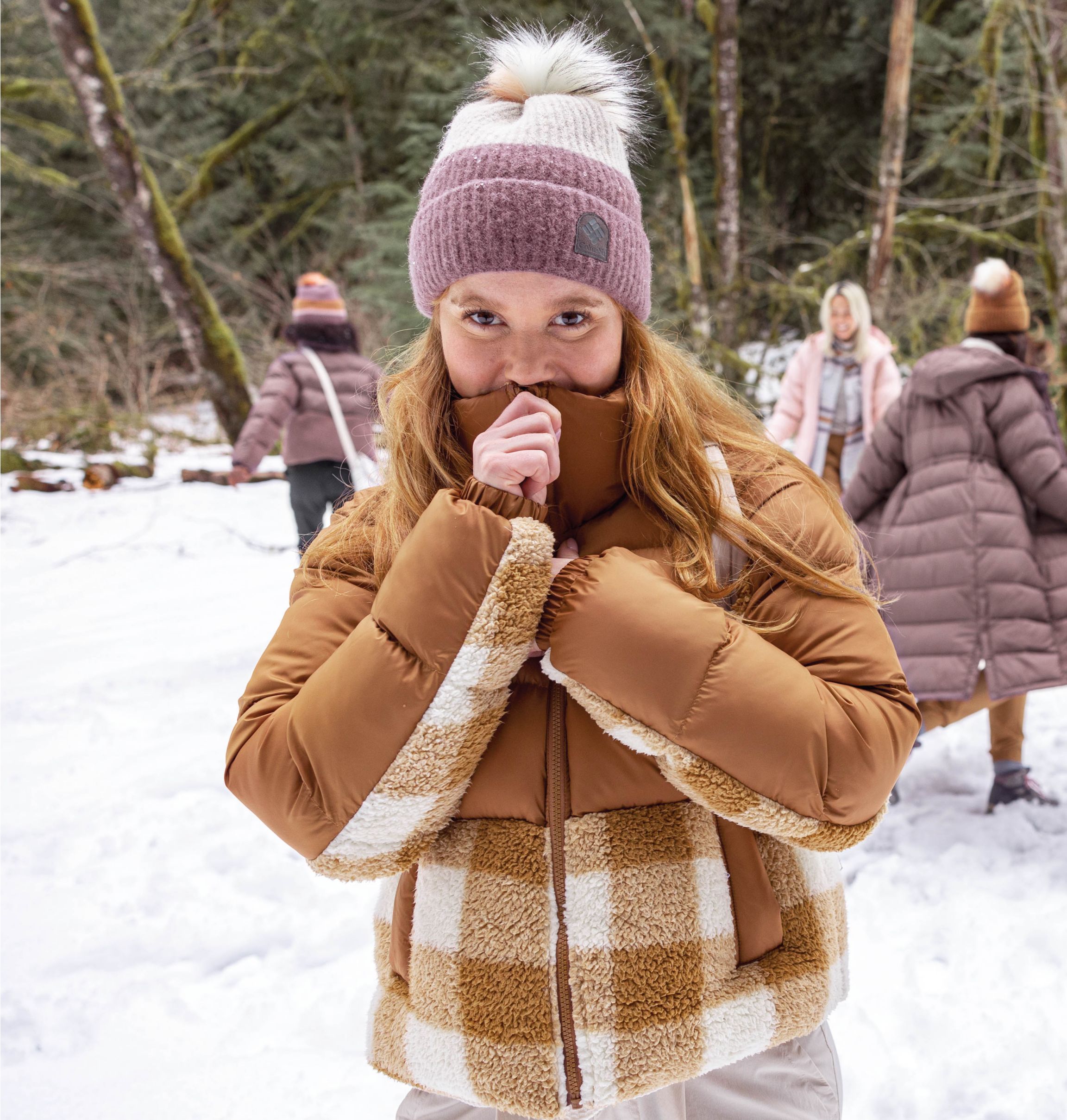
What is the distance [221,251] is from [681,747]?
17.6m

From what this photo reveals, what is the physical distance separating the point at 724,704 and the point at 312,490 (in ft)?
15.7

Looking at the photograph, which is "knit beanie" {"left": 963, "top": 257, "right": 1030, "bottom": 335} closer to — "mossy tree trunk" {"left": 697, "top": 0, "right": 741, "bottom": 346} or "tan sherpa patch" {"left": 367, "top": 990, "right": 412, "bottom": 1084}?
"tan sherpa patch" {"left": 367, "top": 990, "right": 412, "bottom": 1084}

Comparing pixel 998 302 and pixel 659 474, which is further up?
pixel 659 474

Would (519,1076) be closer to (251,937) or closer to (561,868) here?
(561,868)

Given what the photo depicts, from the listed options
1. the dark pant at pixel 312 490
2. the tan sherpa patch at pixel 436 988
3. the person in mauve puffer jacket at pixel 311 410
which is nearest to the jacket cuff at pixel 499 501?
the tan sherpa patch at pixel 436 988

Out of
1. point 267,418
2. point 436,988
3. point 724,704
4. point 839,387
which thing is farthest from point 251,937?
point 839,387

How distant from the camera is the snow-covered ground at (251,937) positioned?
2051mm

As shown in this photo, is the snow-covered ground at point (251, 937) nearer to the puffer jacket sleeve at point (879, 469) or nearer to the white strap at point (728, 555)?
the puffer jacket sleeve at point (879, 469)

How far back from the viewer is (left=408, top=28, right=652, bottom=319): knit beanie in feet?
3.67

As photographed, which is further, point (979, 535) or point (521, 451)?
point (979, 535)

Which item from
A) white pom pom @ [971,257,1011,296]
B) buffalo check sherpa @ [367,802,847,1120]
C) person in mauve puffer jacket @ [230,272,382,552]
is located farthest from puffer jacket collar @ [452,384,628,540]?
person in mauve puffer jacket @ [230,272,382,552]

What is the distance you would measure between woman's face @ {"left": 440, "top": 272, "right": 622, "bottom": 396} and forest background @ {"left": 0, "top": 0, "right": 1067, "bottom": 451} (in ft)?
25.1

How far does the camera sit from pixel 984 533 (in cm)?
288

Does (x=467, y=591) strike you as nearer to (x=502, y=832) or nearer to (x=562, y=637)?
(x=562, y=637)
